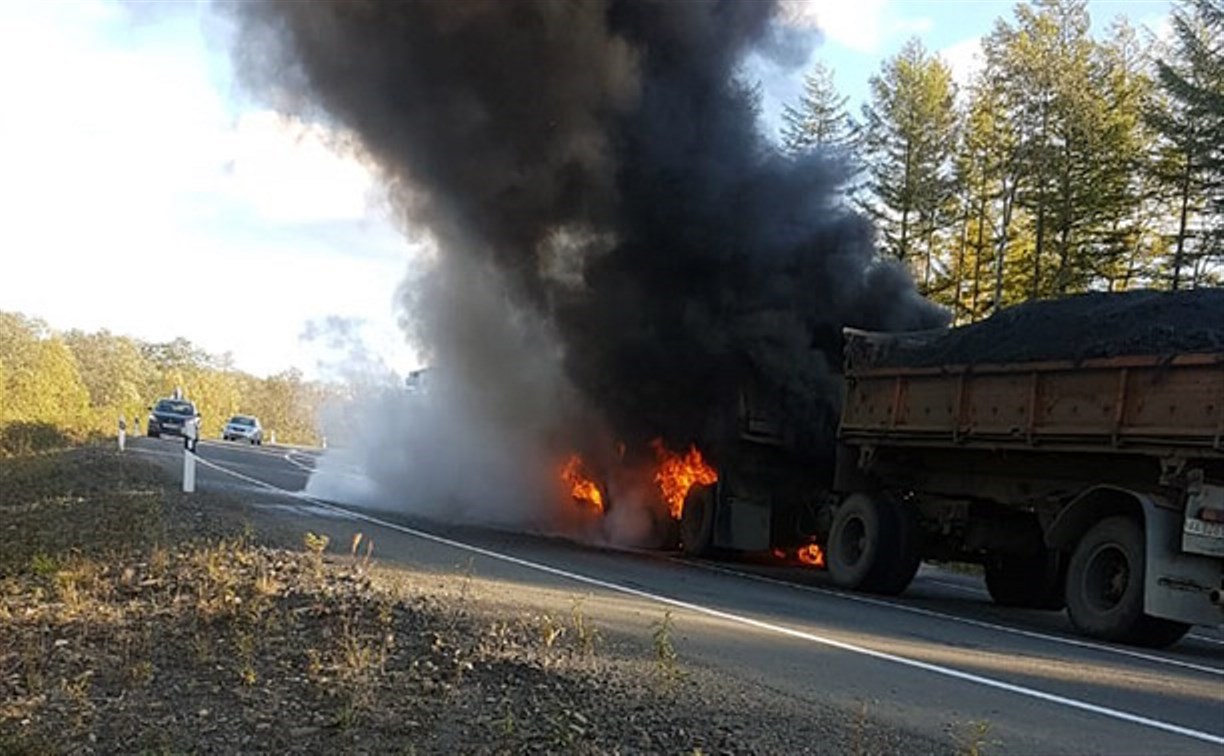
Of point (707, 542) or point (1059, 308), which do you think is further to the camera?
point (707, 542)

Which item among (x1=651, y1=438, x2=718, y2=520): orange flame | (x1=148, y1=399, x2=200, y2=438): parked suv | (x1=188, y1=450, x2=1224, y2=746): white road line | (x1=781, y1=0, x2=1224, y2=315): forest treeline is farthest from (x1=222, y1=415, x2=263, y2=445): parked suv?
(x1=188, y1=450, x2=1224, y2=746): white road line

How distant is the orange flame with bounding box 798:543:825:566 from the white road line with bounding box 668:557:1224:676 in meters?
1.70

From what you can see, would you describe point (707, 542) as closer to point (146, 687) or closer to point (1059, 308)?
point (1059, 308)

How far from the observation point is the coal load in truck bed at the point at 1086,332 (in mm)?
9727

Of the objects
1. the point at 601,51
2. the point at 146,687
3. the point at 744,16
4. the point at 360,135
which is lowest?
the point at 146,687

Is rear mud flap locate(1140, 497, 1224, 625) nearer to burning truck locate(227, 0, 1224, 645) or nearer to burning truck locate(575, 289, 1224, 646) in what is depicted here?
burning truck locate(575, 289, 1224, 646)

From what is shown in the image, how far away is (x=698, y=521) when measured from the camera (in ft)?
51.3

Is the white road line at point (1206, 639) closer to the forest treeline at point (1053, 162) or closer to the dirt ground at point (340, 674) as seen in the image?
the dirt ground at point (340, 674)

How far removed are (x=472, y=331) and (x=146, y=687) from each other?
46.7ft

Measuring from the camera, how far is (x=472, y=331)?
68.5 feet

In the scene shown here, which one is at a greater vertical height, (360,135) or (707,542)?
(360,135)

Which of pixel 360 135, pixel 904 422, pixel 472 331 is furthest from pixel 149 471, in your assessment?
pixel 904 422

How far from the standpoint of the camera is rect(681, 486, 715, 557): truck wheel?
50.4ft

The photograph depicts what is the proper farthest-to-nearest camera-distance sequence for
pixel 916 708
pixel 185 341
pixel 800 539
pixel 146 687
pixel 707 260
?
1. pixel 185 341
2. pixel 707 260
3. pixel 800 539
4. pixel 146 687
5. pixel 916 708
